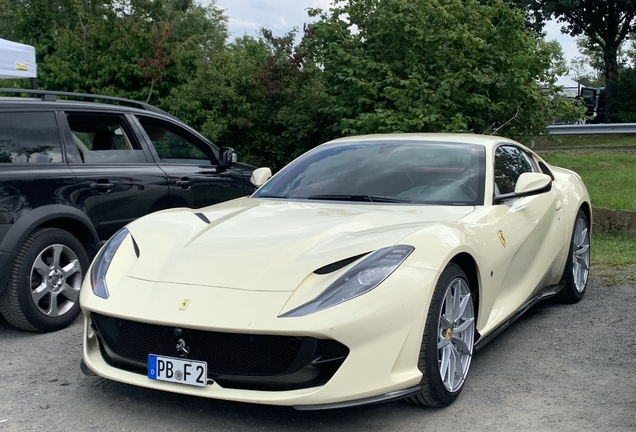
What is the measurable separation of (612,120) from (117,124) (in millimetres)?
24649

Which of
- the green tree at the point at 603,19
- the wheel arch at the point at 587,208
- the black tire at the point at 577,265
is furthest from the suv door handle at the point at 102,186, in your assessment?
the green tree at the point at 603,19

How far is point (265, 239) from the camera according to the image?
3736mm

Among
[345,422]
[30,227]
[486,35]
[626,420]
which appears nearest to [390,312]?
[345,422]

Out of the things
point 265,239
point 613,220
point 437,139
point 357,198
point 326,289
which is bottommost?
point 613,220

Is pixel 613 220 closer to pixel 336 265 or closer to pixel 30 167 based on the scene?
pixel 336 265

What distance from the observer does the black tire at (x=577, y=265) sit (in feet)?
18.6

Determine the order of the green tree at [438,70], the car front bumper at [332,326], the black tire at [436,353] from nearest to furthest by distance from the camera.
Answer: the car front bumper at [332,326]
the black tire at [436,353]
the green tree at [438,70]

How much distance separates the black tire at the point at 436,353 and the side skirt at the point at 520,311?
428 mm

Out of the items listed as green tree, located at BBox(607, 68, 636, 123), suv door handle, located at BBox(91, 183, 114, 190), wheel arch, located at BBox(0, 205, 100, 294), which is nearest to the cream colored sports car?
wheel arch, located at BBox(0, 205, 100, 294)

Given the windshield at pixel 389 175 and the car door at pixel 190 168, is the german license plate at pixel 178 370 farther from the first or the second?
the car door at pixel 190 168

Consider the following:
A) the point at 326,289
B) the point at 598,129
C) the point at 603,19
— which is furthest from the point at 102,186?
the point at 603,19

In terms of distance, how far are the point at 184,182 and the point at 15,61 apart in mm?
5387

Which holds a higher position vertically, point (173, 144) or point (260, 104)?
point (260, 104)

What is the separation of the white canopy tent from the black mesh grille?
8.20 metres
